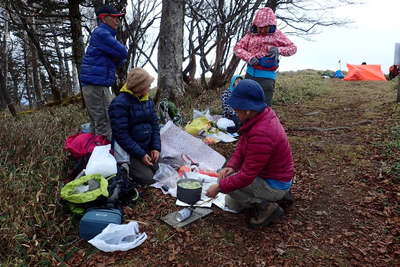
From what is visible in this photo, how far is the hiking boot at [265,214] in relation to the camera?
2.74 meters

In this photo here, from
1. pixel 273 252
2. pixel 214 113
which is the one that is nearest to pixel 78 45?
pixel 214 113

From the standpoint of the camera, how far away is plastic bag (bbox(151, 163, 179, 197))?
Answer: 352 centimetres

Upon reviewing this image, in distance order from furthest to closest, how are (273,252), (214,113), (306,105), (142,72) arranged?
(306,105), (214,113), (142,72), (273,252)

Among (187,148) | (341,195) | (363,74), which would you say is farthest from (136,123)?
(363,74)

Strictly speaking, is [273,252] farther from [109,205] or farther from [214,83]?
[214,83]

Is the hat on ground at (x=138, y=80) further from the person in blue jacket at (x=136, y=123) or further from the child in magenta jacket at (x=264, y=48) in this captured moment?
the child in magenta jacket at (x=264, y=48)

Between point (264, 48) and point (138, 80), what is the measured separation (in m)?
2.16

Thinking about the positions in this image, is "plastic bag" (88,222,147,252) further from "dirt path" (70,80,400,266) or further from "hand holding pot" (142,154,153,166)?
"hand holding pot" (142,154,153,166)

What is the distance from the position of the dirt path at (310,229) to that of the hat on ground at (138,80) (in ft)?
3.87

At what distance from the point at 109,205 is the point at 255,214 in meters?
1.34

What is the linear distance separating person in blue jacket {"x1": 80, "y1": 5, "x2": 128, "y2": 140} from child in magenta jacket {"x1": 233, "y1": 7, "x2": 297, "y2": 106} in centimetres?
190

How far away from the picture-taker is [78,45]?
21.7 feet

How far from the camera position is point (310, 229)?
2.77 meters

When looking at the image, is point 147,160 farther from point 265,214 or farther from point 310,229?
point 310,229
